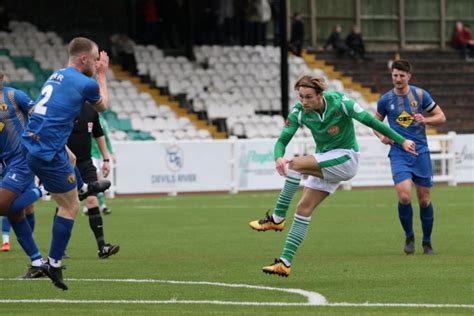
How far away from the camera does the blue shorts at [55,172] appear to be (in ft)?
37.1

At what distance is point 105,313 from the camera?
1008cm

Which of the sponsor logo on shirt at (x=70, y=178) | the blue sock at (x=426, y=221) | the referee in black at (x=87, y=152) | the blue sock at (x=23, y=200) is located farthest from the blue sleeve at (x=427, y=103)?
the sponsor logo on shirt at (x=70, y=178)

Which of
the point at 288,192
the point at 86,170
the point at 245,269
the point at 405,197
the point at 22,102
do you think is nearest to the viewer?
the point at 288,192

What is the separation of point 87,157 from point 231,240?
292 cm

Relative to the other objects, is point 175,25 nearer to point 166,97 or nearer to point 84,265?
point 166,97

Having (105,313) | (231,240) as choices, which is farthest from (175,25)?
(105,313)

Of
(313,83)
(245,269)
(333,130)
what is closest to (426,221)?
(245,269)

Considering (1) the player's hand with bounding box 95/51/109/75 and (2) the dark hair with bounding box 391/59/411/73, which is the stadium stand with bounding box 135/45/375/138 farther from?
(1) the player's hand with bounding box 95/51/109/75

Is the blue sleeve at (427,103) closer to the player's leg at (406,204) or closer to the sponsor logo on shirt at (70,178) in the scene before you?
the player's leg at (406,204)

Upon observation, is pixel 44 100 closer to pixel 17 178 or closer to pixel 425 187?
pixel 17 178

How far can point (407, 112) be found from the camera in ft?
49.9

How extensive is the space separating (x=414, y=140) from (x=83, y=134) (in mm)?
3925

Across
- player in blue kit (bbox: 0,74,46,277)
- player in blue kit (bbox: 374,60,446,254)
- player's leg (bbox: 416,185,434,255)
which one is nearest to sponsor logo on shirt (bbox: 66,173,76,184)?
player in blue kit (bbox: 0,74,46,277)

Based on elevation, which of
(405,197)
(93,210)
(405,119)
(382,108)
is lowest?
(93,210)
